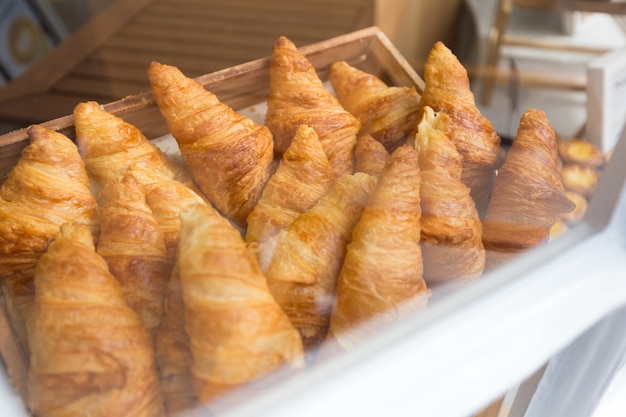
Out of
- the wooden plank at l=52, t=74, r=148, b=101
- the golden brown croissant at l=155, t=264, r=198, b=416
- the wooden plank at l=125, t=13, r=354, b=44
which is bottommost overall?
the golden brown croissant at l=155, t=264, r=198, b=416

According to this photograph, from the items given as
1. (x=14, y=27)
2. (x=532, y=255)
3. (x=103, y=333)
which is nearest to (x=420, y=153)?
(x=532, y=255)

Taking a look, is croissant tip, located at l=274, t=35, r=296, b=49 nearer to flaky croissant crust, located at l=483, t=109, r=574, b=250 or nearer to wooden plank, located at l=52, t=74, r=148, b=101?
wooden plank, located at l=52, t=74, r=148, b=101

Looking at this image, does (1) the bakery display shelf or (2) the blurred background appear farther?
(2) the blurred background

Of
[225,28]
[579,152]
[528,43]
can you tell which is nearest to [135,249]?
[225,28]

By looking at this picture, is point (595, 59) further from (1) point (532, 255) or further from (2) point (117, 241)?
(2) point (117, 241)

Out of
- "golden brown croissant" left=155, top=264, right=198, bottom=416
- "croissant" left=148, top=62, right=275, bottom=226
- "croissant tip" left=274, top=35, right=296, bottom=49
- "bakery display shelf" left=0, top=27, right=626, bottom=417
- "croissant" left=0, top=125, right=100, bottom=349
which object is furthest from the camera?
"croissant tip" left=274, top=35, right=296, bottom=49

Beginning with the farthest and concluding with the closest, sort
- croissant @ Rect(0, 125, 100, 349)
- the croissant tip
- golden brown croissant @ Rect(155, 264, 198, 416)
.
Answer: the croissant tip, croissant @ Rect(0, 125, 100, 349), golden brown croissant @ Rect(155, 264, 198, 416)

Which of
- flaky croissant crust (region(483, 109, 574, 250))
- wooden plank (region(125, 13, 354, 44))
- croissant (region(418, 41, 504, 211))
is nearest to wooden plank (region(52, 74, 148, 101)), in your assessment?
wooden plank (region(125, 13, 354, 44))
